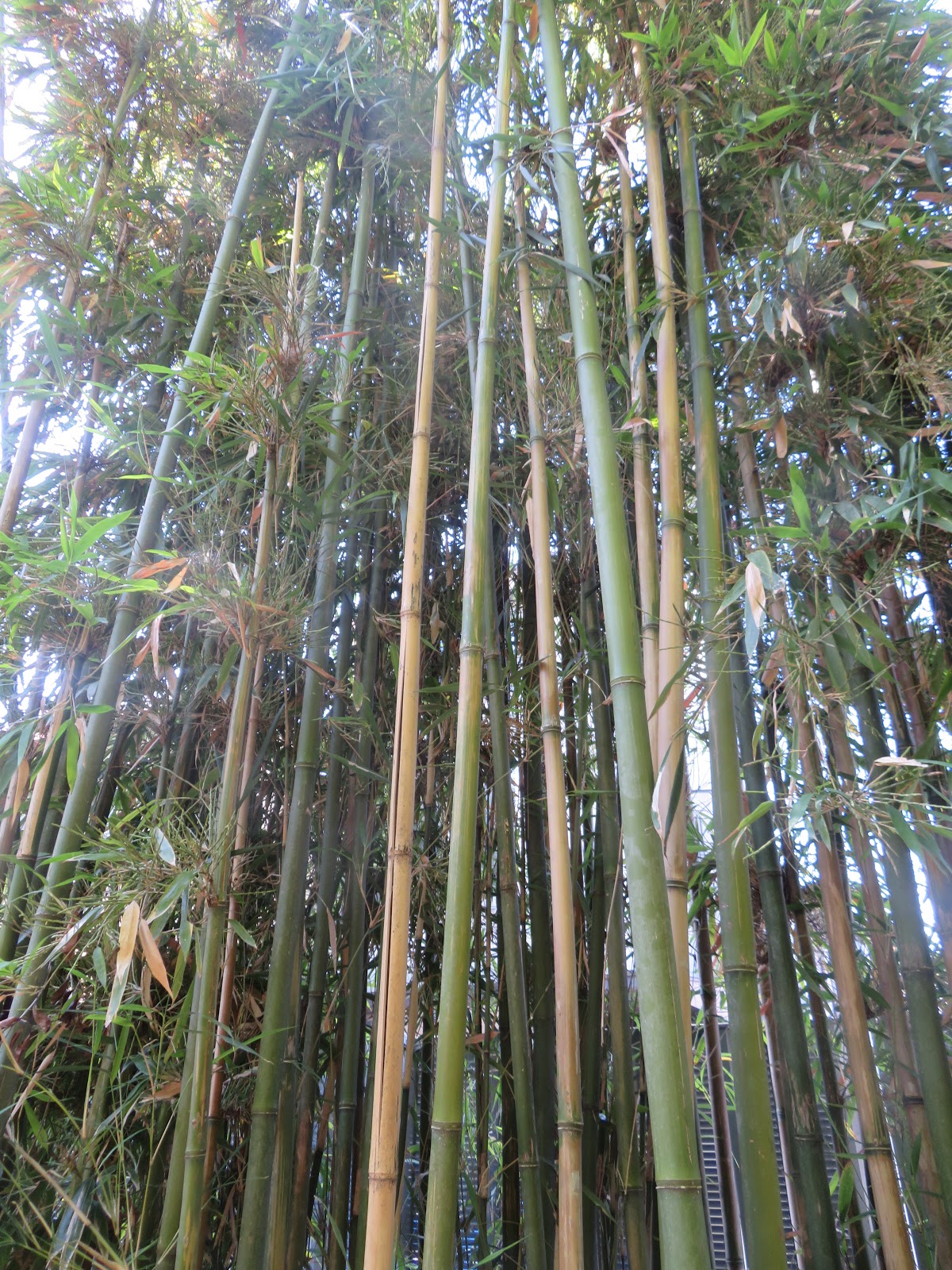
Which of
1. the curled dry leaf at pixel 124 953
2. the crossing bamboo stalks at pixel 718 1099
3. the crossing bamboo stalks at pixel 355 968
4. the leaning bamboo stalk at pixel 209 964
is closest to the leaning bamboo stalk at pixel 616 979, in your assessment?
the crossing bamboo stalks at pixel 718 1099

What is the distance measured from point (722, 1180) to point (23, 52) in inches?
120

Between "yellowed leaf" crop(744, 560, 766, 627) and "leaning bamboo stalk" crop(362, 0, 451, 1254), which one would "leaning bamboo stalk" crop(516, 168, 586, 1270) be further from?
"yellowed leaf" crop(744, 560, 766, 627)

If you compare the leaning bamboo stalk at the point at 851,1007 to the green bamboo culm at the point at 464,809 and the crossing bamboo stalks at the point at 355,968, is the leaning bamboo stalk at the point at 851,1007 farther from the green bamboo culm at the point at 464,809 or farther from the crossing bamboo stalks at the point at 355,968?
the crossing bamboo stalks at the point at 355,968

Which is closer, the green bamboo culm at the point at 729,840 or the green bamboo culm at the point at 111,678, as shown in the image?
the green bamboo culm at the point at 729,840

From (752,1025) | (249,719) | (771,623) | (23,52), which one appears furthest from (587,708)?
(23,52)

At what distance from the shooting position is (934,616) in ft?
5.86

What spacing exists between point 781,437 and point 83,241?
149 centimetres

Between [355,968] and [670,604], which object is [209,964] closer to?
[355,968]

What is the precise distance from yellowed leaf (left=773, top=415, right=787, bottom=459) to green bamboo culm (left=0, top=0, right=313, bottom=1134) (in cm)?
106

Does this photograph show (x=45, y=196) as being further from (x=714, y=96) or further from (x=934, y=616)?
(x=934, y=616)

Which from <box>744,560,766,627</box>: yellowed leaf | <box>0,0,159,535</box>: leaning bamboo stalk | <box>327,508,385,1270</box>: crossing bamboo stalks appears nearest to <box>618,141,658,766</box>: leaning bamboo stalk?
<box>744,560,766,627</box>: yellowed leaf

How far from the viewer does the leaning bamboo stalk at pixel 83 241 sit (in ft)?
5.52

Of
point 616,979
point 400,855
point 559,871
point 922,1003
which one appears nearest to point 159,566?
point 400,855

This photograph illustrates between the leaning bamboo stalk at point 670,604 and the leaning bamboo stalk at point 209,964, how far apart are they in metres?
0.61
